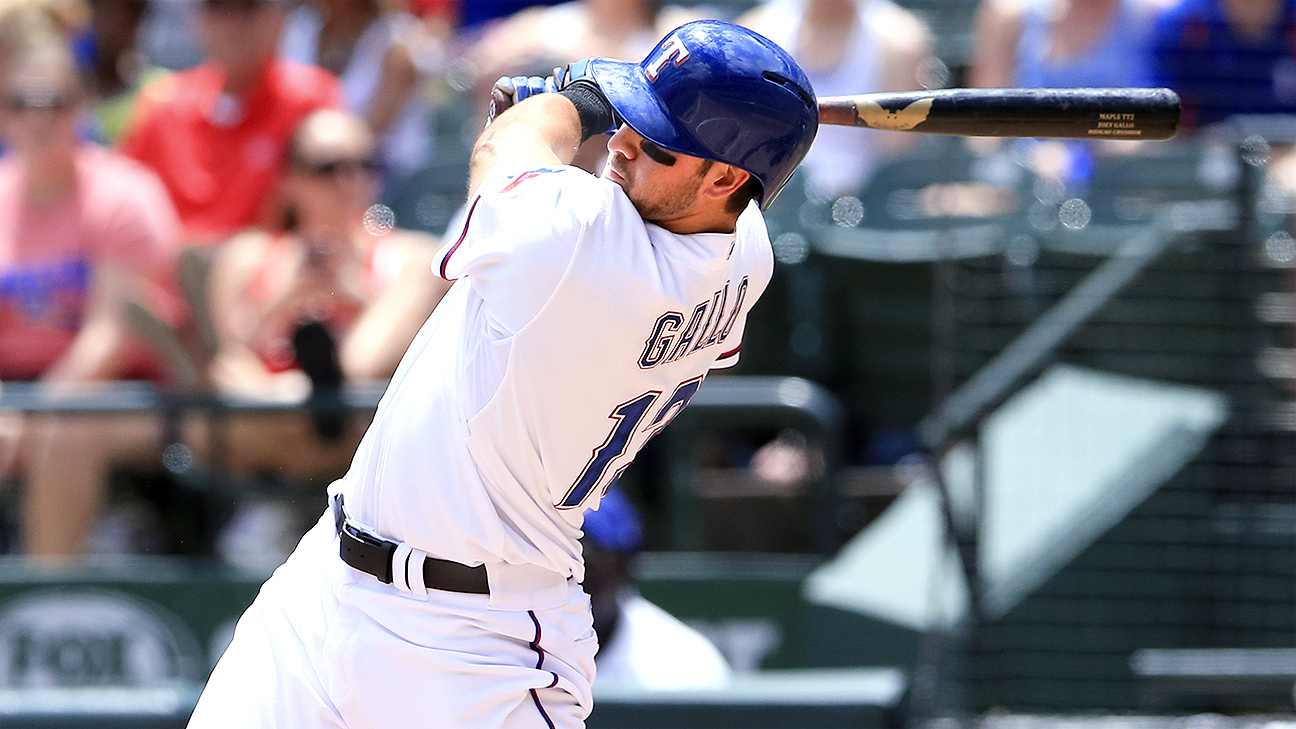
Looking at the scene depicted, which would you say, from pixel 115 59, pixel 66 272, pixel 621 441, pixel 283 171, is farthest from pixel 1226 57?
pixel 115 59

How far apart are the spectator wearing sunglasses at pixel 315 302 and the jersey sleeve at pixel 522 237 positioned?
2.09 metres

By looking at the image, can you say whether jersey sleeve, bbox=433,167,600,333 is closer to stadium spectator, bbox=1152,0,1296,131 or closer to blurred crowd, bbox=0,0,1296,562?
blurred crowd, bbox=0,0,1296,562

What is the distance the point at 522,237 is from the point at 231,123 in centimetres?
354

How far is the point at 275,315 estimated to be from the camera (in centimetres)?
462

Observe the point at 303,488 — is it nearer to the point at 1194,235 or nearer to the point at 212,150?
the point at 212,150

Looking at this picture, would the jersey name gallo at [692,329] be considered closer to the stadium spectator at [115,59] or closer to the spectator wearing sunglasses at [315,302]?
the spectator wearing sunglasses at [315,302]

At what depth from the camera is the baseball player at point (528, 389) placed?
217cm

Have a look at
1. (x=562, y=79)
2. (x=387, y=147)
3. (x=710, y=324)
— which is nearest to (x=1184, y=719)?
(x=710, y=324)

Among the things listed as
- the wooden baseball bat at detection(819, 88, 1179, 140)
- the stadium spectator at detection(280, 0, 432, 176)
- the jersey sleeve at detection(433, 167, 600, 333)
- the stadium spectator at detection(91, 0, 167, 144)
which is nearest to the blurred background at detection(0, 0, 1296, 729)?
the stadium spectator at detection(280, 0, 432, 176)

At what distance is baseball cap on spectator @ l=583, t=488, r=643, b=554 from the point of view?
12.4ft

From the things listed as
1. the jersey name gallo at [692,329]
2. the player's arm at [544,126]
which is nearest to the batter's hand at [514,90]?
the player's arm at [544,126]

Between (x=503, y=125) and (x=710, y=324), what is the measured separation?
0.44 metres

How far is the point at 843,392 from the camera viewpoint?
515 cm

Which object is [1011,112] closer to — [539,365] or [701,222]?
[701,222]
